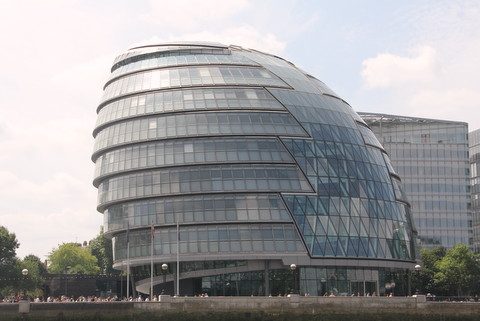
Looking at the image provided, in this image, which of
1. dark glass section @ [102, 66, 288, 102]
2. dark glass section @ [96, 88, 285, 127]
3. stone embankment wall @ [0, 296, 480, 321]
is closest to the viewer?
stone embankment wall @ [0, 296, 480, 321]

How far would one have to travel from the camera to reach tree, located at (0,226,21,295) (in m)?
130

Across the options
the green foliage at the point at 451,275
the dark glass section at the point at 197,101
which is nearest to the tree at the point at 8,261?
the dark glass section at the point at 197,101

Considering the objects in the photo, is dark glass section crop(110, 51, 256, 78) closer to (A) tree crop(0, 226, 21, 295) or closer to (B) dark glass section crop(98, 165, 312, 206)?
(B) dark glass section crop(98, 165, 312, 206)

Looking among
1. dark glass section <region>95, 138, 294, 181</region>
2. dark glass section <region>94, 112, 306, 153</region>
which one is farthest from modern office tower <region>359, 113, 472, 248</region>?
dark glass section <region>95, 138, 294, 181</region>

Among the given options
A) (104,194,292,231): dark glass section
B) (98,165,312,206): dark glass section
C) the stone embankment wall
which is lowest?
the stone embankment wall

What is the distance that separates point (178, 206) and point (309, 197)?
604 inches

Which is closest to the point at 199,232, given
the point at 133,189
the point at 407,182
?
the point at 133,189

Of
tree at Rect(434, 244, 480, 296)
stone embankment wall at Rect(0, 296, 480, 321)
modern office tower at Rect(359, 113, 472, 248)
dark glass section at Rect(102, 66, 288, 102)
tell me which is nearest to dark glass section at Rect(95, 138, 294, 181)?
dark glass section at Rect(102, 66, 288, 102)

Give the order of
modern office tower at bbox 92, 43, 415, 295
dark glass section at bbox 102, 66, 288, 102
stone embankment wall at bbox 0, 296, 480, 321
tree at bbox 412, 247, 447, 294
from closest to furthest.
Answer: stone embankment wall at bbox 0, 296, 480, 321, modern office tower at bbox 92, 43, 415, 295, dark glass section at bbox 102, 66, 288, 102, tree at bbox 412, 247, 447, 294

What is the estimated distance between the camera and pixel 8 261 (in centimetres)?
13338

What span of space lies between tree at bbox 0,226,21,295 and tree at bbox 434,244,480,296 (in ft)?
222

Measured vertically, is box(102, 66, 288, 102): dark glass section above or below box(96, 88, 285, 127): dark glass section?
above

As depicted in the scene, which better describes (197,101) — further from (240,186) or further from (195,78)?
(240,186)

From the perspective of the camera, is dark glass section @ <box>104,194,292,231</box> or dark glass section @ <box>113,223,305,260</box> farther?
dark glass section @ <box>104,194,292,231</box>
